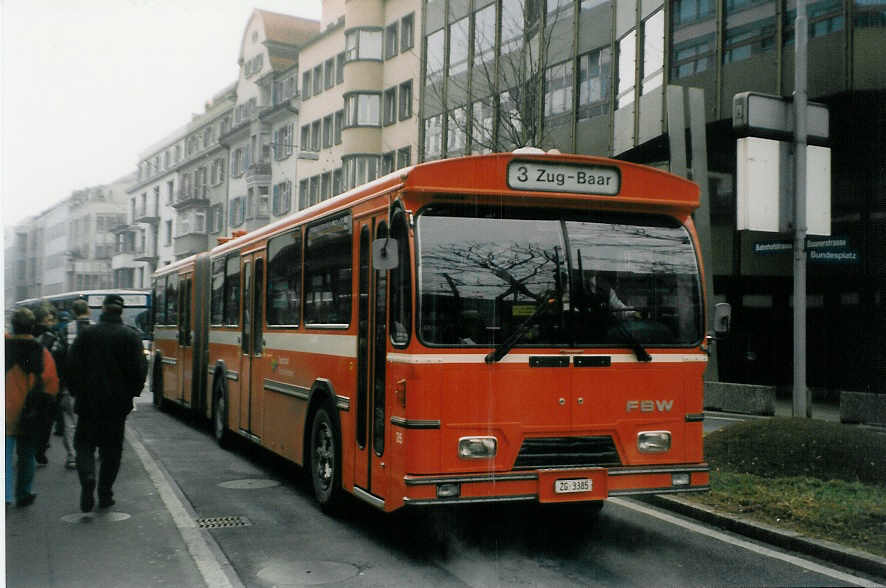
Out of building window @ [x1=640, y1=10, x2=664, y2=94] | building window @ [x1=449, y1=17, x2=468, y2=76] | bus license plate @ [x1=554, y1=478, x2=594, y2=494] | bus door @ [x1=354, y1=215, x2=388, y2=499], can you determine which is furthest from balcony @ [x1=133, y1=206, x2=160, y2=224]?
building window @ [x1=640, y1=10, x2=664, y2=94]

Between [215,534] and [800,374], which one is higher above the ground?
[800,374]

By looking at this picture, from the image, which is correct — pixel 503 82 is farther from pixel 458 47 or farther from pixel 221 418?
pixel 221 418

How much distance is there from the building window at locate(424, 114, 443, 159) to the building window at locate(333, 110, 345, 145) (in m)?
9.42

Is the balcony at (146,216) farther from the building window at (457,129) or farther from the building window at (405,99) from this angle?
the building window at (405,99)

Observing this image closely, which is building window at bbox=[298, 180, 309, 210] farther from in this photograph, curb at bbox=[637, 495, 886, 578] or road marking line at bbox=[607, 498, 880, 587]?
curb at bbox=[637, 495, 886, 578]

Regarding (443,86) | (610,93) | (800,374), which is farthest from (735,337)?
(800,374)

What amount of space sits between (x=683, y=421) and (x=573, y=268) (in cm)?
150

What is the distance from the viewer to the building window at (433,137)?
88.7 ft

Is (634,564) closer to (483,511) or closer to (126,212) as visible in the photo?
(483,511)

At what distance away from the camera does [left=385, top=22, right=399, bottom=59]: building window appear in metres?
35.0

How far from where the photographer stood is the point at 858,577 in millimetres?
6488

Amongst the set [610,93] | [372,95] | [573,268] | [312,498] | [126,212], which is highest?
[372,95]

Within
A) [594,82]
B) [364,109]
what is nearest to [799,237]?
[594,82]

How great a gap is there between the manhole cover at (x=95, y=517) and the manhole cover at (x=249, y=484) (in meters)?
1.79
